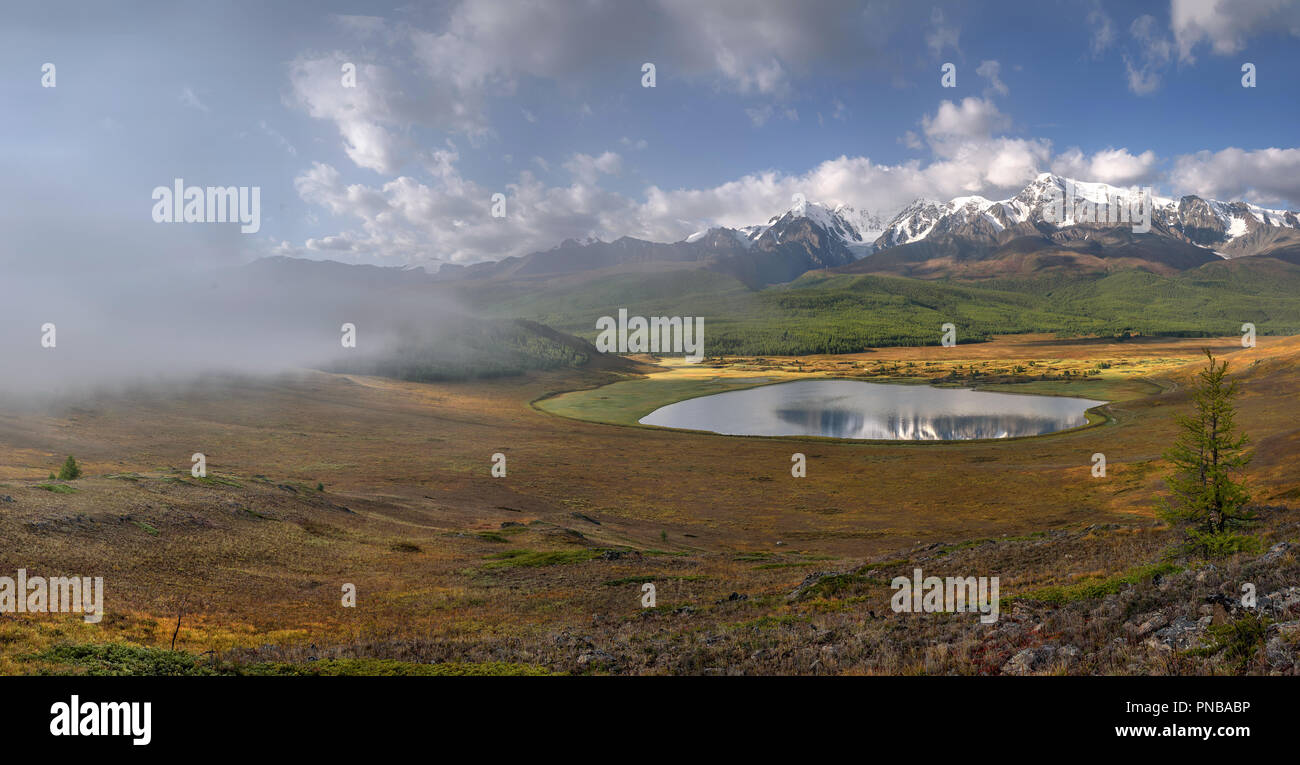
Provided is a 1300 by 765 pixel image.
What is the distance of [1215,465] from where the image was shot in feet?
82.4

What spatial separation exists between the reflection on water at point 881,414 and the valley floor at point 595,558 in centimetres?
3248

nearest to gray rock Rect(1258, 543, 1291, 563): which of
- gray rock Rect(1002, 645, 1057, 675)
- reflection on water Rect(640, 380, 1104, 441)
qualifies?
gray rock Rect(1002, 645, 1057, 675)

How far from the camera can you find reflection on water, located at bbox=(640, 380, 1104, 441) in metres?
127

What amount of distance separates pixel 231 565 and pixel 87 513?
743 centimetres

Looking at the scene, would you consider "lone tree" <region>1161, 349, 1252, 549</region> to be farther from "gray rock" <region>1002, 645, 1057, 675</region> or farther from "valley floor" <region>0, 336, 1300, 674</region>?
"gray rock" <region>1002, 645, 1057, 675</region>

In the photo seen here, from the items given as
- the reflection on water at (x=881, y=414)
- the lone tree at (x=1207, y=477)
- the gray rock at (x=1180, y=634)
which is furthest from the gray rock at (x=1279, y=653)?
the reflection on water at (x=881, y=414)

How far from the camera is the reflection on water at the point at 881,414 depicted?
126688 mm

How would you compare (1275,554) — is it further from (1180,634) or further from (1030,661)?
(1030,661)

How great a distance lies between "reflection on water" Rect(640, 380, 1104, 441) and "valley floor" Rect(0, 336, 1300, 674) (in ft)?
107

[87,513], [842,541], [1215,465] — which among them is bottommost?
[842,541]
